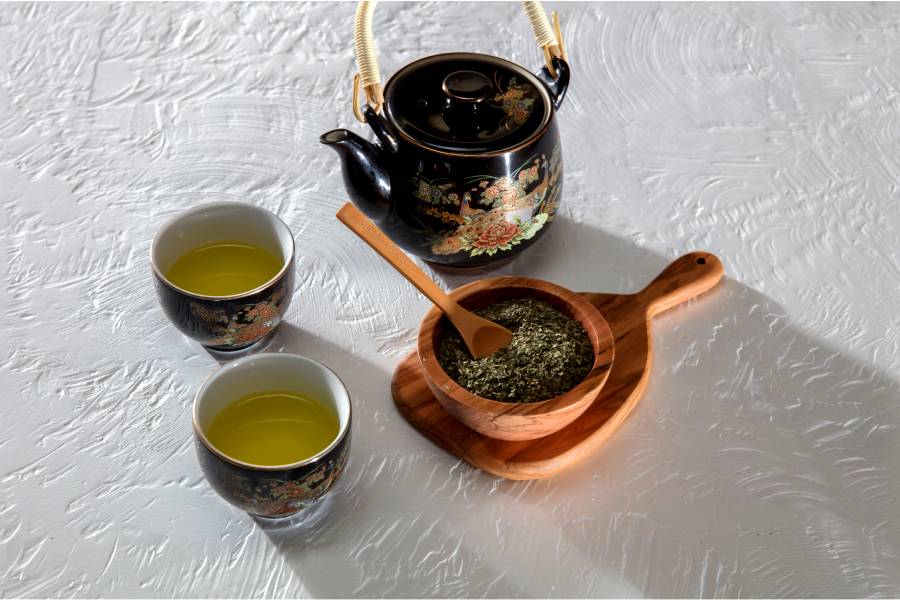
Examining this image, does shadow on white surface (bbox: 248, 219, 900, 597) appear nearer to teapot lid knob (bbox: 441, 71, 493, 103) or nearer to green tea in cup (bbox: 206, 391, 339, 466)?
green tea in cup (bbox: 206, 391, 339, 466)

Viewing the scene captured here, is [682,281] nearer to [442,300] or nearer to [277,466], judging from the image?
[442,300]

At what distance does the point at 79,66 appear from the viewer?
1.24 m

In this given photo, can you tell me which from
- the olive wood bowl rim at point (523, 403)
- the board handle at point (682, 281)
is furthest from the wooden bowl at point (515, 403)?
the board handle at point (682, 281)

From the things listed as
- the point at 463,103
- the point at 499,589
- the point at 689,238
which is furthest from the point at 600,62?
the point at 499,589

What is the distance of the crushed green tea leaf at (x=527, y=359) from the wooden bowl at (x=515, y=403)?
0.01 m

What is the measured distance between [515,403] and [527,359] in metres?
0.05

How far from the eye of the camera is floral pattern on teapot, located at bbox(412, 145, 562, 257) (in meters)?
0.91

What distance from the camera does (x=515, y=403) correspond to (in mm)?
823

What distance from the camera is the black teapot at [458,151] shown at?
90 cm

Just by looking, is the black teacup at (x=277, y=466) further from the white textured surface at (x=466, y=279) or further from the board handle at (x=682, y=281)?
the board handle at (x=682, y=281)

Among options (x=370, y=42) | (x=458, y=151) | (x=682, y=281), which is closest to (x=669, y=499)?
(x=682, y=281)

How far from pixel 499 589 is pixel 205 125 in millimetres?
655

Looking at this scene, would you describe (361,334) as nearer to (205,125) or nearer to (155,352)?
(155,352)

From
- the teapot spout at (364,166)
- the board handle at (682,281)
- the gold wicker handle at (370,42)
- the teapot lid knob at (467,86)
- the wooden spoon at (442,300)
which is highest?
the gold wicker handle at (370,42)
